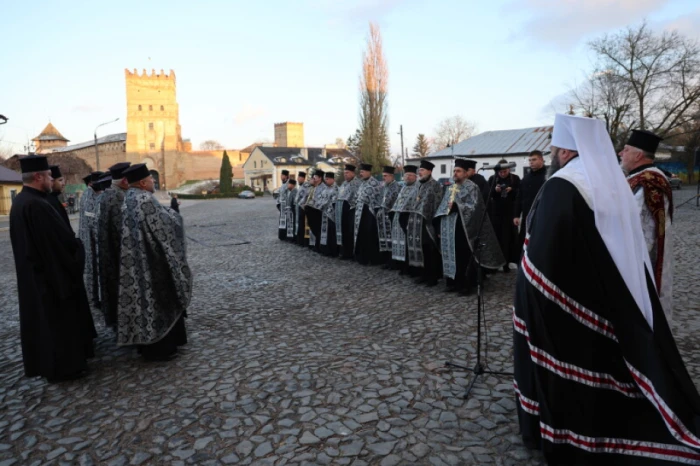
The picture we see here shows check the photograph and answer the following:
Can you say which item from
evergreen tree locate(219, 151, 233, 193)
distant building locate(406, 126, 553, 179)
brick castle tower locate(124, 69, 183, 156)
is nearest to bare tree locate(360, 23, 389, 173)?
distant building locate(406, 126, 553, 179)

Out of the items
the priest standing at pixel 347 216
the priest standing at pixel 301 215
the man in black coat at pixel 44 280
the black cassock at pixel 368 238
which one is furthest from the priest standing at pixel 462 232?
the priest standing at pixel 301 215

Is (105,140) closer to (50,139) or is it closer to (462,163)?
(50,139)

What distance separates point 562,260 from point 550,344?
475 mm

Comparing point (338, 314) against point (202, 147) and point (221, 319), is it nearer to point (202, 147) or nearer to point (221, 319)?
point (221, 319)

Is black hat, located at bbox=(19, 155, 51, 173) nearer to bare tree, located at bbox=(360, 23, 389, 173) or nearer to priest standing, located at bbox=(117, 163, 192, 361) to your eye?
priest standing, located at bbox=(117, 163, 192, 361)

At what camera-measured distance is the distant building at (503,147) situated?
133ft

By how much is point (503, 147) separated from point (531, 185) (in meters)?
37.7

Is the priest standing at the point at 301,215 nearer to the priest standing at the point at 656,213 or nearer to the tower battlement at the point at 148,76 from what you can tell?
the priest standing at the point at 656,213

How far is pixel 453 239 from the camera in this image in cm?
683

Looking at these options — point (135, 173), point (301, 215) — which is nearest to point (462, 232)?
point (135, 173)

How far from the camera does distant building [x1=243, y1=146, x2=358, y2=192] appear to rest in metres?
69.2

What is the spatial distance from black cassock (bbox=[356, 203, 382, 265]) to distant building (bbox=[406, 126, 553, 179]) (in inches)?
1257

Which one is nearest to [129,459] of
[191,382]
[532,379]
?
[191,382]

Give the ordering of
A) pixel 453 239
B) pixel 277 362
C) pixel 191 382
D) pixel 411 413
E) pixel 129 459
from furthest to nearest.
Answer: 1. pixel 453 239
2. pixel 277 362
3. pixel 191 382
4. pixel 411 413
5. pixel 129 459
